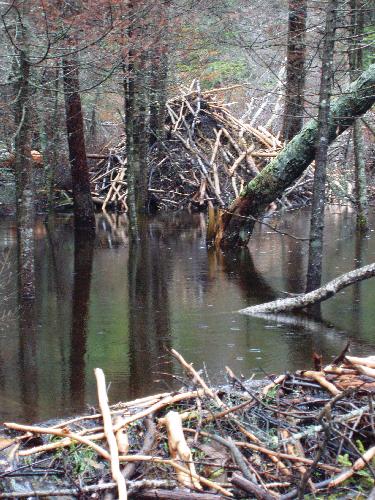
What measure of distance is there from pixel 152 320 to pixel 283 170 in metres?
6.17

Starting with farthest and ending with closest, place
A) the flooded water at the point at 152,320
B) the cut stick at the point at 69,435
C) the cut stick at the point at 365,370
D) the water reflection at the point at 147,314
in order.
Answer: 1. the water reflection at the point at 147,314
2. the flooded water at the point at 152,320
3. the cut stick at the point at 365,370
4. the cut stick at the point at 69,435

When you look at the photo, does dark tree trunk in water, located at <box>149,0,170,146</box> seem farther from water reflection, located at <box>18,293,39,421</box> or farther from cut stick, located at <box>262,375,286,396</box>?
cut stick, located at <box>262,375,286,396</box>

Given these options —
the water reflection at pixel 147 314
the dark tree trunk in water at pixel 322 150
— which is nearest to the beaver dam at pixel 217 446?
the water reflection at pixel 147 314

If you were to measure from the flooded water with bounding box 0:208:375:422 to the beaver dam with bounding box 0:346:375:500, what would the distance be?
0.63m

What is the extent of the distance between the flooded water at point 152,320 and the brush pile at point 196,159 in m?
7.03

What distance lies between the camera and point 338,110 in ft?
44.3

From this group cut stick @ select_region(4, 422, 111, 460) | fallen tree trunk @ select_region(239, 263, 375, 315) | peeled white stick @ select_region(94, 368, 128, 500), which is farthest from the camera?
fallen tree trunk @ select_region(239, 263, 375, 315)

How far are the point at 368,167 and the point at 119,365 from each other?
20682mm

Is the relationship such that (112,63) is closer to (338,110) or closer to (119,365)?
(338,110)

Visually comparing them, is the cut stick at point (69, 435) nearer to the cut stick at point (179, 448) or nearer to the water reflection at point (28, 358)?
the cut stick at point (179, 448)

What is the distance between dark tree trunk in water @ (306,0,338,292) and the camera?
1026 centimetres

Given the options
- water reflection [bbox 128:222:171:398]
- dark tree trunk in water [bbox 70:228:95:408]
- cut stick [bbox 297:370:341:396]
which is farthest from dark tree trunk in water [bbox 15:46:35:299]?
cut stick [bbox 297:370:341:396]

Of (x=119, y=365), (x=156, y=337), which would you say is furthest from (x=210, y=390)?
(x=156, y=337)

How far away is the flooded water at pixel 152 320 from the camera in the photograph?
8.03 metres
